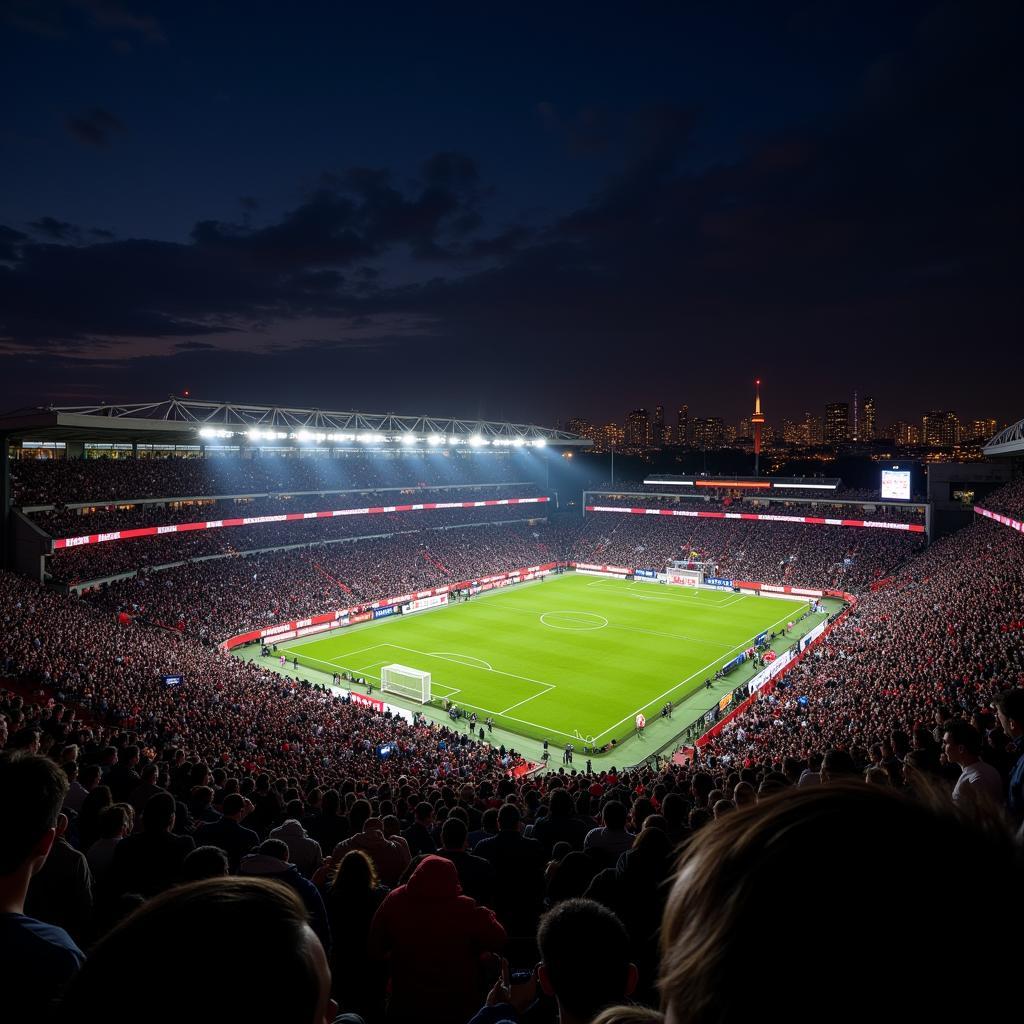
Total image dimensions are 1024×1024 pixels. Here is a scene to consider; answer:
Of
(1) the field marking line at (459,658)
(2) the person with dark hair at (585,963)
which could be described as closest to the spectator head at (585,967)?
(2) the person with dark hair at (585,963)

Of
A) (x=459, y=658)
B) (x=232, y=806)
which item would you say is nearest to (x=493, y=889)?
(x=232, y=806)

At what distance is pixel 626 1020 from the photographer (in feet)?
5.17

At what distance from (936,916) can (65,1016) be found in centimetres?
151

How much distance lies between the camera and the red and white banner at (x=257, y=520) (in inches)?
1711

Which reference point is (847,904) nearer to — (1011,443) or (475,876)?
(475,876)

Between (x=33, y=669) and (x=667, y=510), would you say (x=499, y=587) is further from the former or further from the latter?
(x=33, y=669)

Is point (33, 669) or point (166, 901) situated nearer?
point (166, 901)

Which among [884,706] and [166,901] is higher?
[166,901]

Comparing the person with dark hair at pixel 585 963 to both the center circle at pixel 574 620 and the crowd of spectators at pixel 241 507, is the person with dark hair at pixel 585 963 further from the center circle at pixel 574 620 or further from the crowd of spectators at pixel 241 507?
the center circle at pixel 574 620

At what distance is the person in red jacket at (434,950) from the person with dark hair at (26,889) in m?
2.36

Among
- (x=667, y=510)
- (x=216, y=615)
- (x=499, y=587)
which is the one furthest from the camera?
(x=667, y=510)

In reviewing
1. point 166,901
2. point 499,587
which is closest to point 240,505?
point 499,587

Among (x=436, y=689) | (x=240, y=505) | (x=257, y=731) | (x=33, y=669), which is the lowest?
(x=436, y=689)

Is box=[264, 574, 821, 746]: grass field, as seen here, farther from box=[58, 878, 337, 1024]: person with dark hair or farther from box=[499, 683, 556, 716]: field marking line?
box=[58, 878, 337, 1024]: person with dark hair
